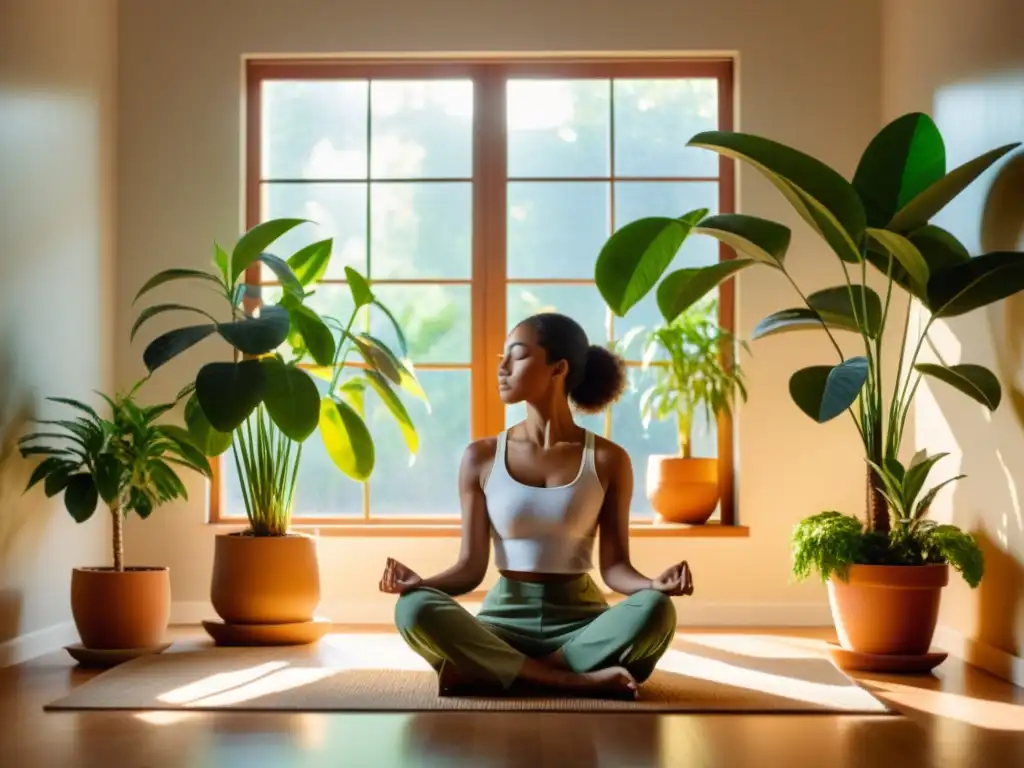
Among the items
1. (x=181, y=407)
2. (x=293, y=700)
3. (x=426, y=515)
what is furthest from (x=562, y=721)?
(x=181, y=407)

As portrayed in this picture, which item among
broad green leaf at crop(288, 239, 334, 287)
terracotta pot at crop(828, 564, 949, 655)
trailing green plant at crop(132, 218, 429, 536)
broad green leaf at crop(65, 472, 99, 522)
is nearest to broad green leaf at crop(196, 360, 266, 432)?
trailing green plant at crop(132, 218, 429, 536)

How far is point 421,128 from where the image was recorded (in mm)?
5371

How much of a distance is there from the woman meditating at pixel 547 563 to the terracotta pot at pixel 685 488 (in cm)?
147

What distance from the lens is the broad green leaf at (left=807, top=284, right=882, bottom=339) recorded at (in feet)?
13.7

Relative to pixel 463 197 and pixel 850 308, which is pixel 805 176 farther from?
pixel 463 197

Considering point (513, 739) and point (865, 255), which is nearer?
point (513, 739)

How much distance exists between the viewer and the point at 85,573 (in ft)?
13.4

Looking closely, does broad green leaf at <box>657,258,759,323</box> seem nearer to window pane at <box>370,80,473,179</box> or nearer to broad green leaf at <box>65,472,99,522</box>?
window pane at <box>370,80,473,179</box>

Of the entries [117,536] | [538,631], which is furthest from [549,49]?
[538,631]

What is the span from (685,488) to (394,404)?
119 cm

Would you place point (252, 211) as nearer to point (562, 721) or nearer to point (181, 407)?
point (181, 407)

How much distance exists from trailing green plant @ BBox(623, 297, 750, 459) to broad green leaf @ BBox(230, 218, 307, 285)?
138 centimetres

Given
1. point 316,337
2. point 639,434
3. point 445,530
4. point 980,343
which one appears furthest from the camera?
point 639,434

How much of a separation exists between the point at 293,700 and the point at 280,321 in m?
1.26
